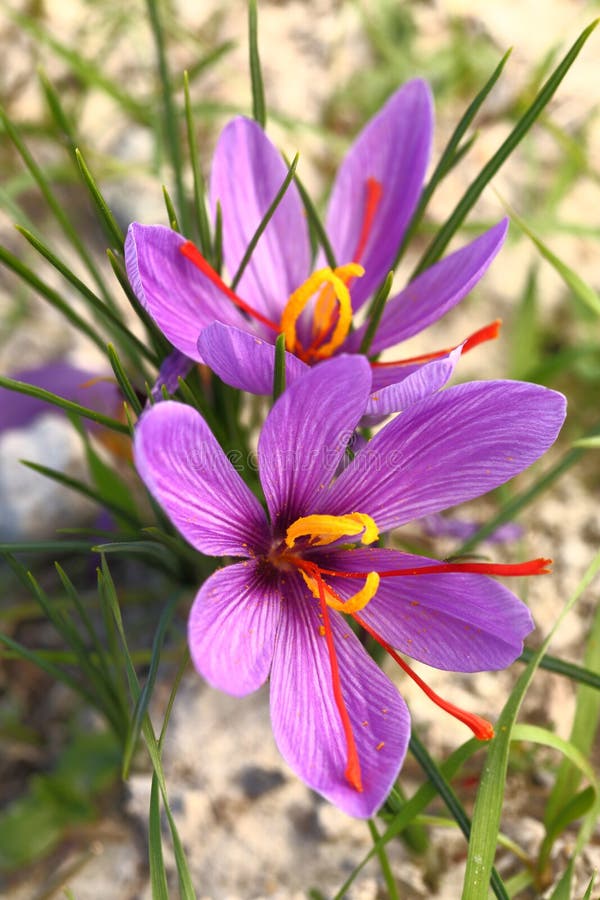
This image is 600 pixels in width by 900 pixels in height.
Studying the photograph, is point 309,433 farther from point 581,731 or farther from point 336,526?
point 581,731

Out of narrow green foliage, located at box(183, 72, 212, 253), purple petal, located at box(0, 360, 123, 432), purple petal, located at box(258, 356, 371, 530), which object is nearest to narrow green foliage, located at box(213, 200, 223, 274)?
narrow green foliage, located at box(183, 72, 212, 253)

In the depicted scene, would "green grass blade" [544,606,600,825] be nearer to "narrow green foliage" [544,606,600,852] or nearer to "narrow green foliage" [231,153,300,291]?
"narrow green foliage" [544,606,600,852]

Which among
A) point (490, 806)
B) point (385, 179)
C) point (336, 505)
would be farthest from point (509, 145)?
point (490, 806)

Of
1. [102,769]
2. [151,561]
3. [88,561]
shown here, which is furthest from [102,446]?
[102,769]

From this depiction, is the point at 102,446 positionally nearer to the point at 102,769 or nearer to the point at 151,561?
the point at 151,561

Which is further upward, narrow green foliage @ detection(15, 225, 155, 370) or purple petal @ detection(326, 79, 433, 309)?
purple petal @ detection(326, 79, 433, 309)

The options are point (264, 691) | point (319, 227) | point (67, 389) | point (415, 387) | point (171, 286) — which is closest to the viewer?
point (415, 387)
